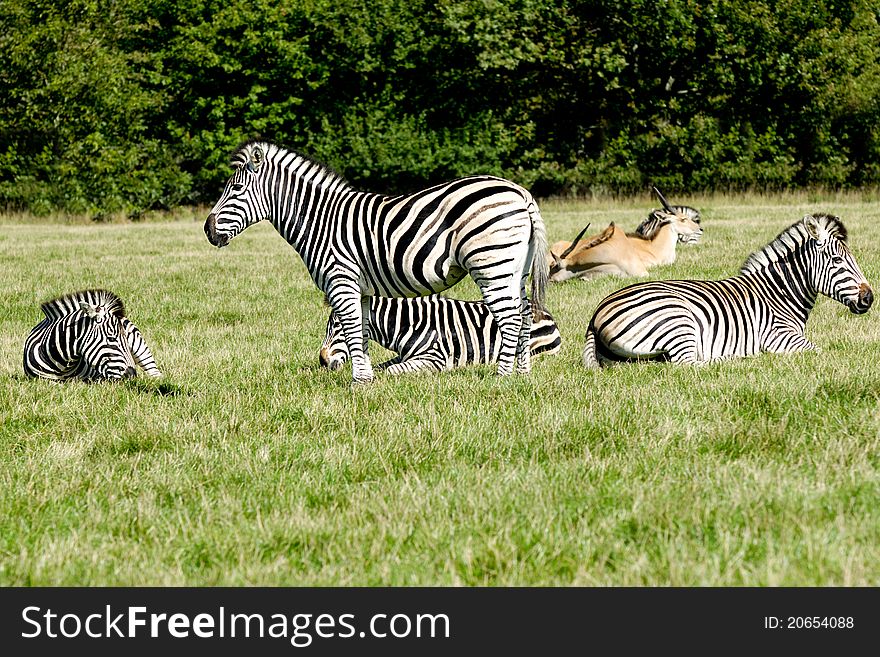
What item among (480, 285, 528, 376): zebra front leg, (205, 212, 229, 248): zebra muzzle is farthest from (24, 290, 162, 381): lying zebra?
(480, 285, 528, 376): zebra front leg

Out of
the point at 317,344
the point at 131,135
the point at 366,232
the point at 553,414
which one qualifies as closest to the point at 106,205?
the point at 131,135

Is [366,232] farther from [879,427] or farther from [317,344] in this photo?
[879,427]

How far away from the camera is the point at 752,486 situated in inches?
197

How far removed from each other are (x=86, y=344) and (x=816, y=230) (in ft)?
21.0

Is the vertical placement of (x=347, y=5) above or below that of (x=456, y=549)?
above

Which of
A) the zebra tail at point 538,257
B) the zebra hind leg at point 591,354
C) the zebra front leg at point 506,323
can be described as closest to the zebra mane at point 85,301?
the zebra front leg at point 506,323

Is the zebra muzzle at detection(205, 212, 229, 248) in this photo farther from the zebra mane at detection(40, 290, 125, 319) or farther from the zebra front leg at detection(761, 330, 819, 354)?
the zebra front leg at detection(761, 330, 819, 354)

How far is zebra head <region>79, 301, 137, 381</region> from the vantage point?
880cm

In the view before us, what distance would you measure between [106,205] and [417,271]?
26451mm

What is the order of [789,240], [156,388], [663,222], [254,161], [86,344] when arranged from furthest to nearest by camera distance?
1. [663,222]
2. [789,240]
3. [254,161]
4. [86,344]
5. [156,388]

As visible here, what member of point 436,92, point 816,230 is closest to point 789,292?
point 816,230

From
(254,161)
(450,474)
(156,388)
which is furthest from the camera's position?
(254,161)

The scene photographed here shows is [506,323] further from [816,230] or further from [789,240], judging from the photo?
[816,230]

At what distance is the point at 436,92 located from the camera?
3550cm
